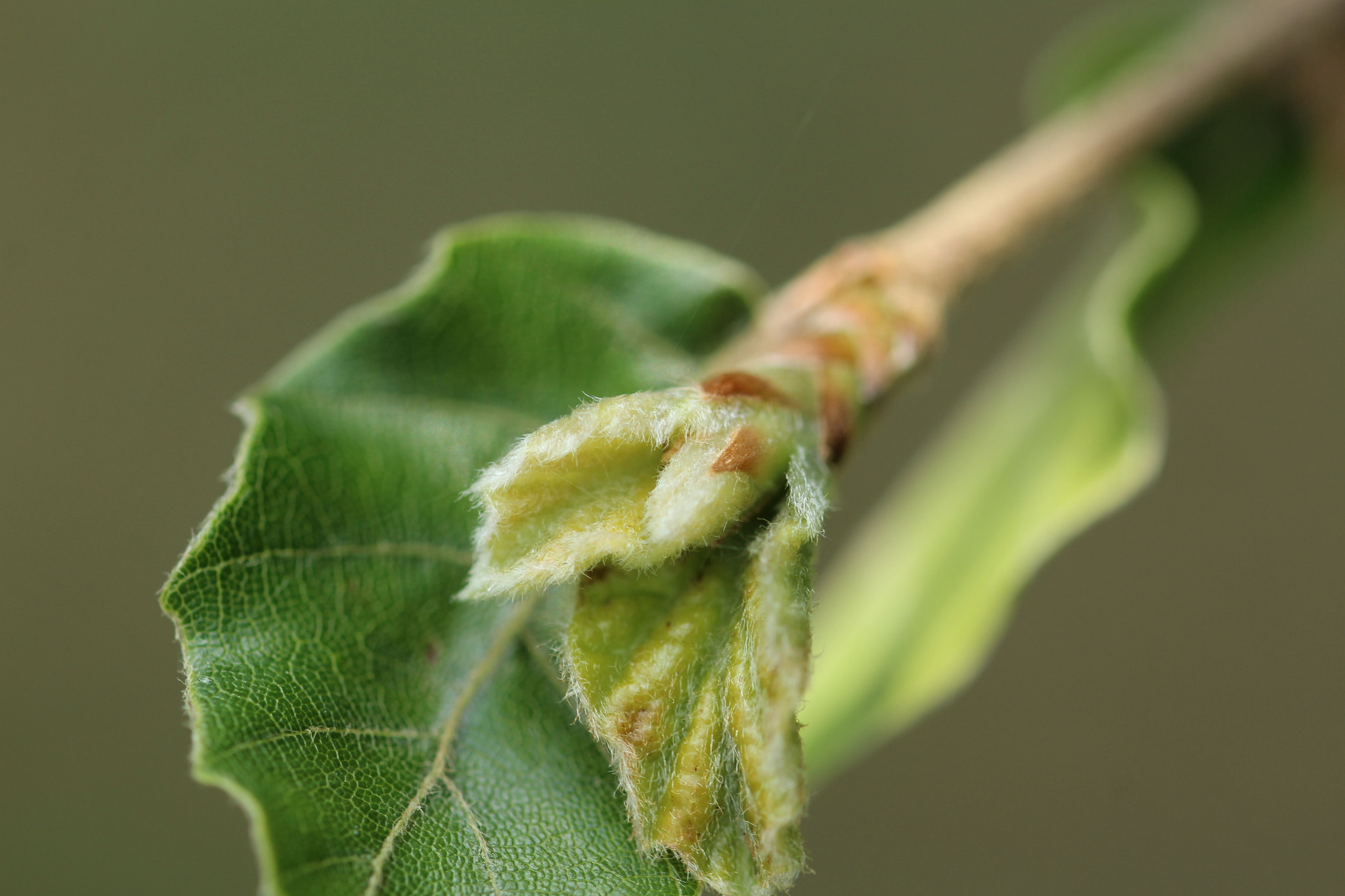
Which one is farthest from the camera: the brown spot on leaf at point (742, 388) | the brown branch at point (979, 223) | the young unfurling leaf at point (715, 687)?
the brown branch at point (979, 223)

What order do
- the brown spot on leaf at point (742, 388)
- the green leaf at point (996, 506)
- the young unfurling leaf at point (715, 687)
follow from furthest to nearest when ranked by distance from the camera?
the green leaf at point (996, 506), the brown spot on leaf at point (742, 388), the young unfurling leaf at point (715, 687)

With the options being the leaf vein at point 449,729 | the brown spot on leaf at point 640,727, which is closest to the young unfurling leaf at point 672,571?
the brown spot on leaf at point 640,727

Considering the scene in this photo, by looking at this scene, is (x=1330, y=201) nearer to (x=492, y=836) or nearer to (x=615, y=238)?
(x=615, y=238)

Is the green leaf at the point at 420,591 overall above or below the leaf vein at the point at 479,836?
above

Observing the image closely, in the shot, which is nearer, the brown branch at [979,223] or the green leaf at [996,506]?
the brown branch at [979,223]

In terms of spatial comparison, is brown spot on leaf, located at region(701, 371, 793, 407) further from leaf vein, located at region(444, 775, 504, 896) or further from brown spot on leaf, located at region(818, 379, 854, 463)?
leaf vein, located at region(444, 775, 504, 896)

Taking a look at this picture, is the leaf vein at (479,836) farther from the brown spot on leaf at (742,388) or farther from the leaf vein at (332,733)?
the brown spot on leaf at (742,388)

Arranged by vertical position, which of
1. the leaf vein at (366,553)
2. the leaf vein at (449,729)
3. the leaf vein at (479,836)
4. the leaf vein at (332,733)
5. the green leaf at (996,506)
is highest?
the leaf vein at (366,553)
